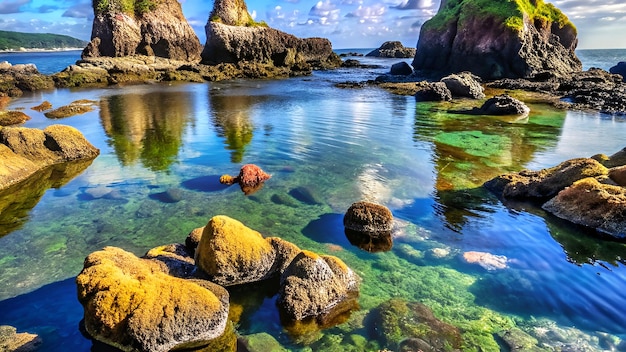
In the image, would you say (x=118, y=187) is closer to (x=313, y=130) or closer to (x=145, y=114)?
(x=313, y=130)

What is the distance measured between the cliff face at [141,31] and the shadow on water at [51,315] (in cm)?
5823

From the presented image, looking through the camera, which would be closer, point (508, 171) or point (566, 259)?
point (566, 259)

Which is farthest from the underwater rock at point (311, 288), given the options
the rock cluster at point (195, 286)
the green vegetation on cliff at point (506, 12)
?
the green vegetation on cliff at point (506, 12)

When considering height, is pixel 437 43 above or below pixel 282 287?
above

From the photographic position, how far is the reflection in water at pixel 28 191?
398 inches

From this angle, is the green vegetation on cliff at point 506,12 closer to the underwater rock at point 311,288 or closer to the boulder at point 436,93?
the boulder at point 436,93

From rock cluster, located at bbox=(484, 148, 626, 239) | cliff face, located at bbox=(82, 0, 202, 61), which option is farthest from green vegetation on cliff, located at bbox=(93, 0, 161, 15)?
rock cluster, located at bbox=(484, 148, 626, 239)

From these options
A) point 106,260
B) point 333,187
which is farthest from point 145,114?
point 106,260

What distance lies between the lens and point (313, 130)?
20.5 metres

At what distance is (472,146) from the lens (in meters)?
17.5

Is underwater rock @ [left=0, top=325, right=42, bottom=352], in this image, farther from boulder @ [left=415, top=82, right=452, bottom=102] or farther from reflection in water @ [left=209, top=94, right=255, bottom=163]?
boulder @ [left=415, top=82, right=452, bottom=102]

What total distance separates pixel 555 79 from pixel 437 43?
15.5 m

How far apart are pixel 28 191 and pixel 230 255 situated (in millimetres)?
8876

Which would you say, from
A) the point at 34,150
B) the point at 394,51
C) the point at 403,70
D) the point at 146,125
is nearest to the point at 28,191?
the point at 34,150
